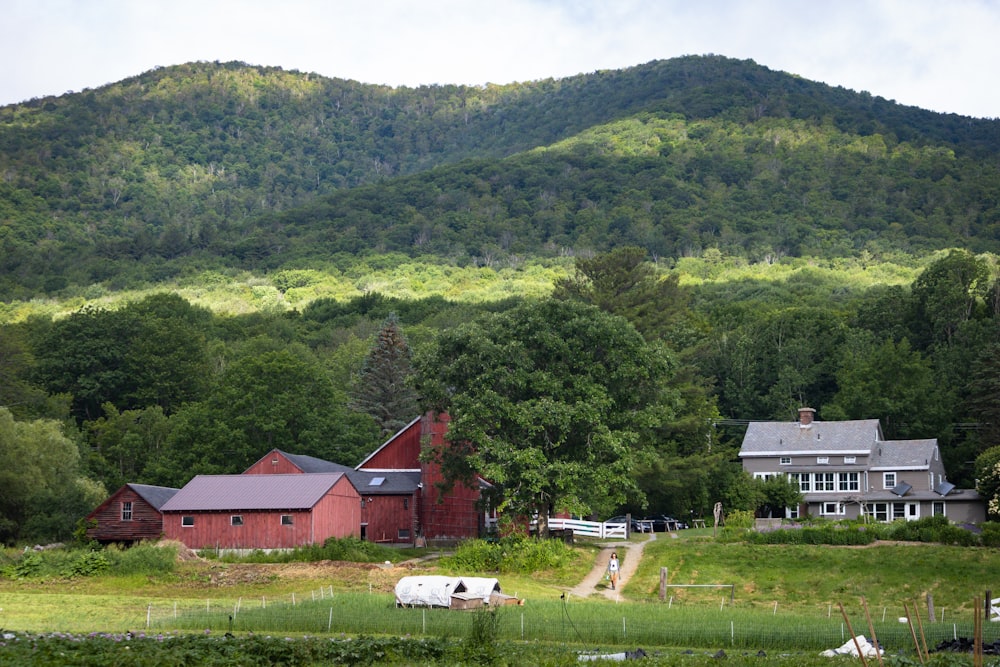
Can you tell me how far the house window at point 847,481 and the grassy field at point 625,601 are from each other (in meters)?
22.3

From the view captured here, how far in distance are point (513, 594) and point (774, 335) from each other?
66.5 metres

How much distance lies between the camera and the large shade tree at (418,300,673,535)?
2208 inches

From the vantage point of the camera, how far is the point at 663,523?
72688 mm

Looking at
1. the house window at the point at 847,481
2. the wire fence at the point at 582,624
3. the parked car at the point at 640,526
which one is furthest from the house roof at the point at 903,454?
the wire fence at the point at 582,624

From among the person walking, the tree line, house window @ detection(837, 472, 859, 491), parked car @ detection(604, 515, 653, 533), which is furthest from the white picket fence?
house window @ detection(837, 472, 859, 491)

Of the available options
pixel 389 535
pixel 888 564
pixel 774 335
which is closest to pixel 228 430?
pixel 389 535

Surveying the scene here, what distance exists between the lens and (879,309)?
4161 inches

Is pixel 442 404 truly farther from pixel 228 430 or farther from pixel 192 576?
pixel 228 430

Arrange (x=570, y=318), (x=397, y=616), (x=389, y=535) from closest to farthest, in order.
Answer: (x=397, y=616)
(x=570, y=318)
(x=389, y=535)

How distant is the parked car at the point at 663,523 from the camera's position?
70.9 metres

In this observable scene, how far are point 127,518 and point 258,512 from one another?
7.84m

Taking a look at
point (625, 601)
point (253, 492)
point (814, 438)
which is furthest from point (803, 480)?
point (625, 601)

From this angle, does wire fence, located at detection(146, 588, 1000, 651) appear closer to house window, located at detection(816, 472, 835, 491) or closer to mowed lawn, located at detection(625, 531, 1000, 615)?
mowed lawn, located at detection(625, 531, 1000, 615)

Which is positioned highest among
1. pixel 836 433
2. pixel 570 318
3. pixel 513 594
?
pixel 570 318
